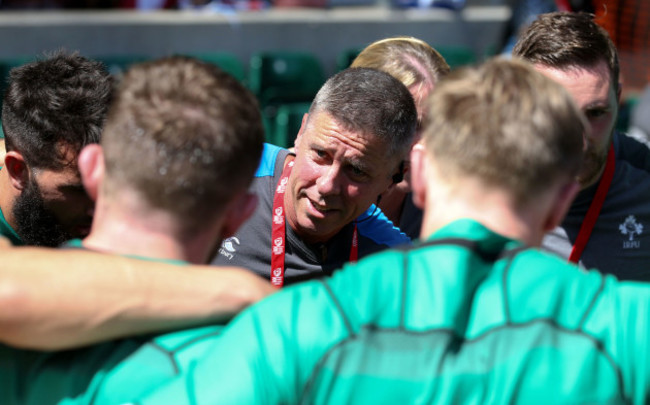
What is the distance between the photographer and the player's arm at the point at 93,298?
1475mm

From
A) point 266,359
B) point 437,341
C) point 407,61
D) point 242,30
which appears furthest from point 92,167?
point 242,30

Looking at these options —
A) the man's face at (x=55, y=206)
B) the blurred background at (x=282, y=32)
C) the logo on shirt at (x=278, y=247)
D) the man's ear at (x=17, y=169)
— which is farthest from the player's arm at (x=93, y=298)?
the blurred background at (x=282, y=32)

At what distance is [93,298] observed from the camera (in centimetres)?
150

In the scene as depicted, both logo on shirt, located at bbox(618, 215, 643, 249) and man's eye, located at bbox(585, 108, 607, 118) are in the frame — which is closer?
man's eye, located at bbox(585, 108, 607, 118)

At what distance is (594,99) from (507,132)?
1.79 metres

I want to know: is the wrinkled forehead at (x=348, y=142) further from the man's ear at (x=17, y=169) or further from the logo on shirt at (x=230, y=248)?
the man's ear at (x=17, y=169)

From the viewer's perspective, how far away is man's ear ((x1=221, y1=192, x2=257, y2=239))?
1.66 metres

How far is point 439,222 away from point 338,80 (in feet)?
5.27

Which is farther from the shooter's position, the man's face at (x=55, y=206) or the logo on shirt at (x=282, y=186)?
the logo on shirt at (x=282, y=186)

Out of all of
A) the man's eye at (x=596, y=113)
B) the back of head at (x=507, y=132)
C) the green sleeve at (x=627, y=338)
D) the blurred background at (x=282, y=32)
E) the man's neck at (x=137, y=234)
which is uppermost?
the back of head at (x=507, y=132)

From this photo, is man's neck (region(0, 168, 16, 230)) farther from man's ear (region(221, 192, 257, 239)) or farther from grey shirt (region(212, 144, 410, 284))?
man's ear (region(221, 192, 257, 239))

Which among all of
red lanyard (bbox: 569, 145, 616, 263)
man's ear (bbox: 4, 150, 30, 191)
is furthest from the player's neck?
red lanyard (bbox: 569, 145, 616, 263)

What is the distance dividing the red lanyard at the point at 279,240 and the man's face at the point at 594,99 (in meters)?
0.99

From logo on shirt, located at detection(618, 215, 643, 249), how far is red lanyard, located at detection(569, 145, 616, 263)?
6.3 inches
